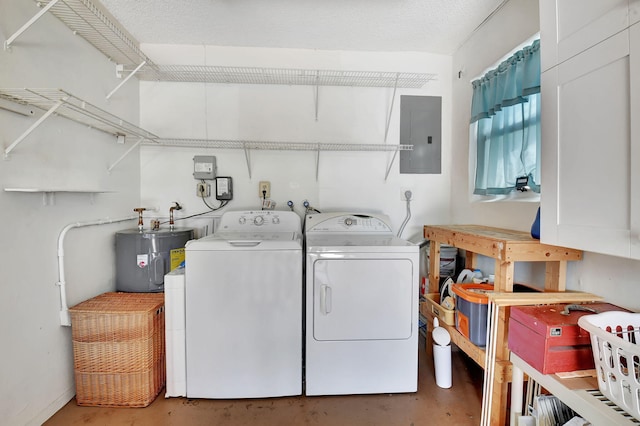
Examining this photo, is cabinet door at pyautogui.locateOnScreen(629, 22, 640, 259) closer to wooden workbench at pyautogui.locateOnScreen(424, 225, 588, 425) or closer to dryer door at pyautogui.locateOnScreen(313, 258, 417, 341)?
wooden workbench at pyautogui.locateOnScreen(424, 225, 588, 425)

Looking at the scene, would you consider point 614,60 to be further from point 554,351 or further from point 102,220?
point 102,220

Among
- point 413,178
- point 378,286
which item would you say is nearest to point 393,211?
point 413,178

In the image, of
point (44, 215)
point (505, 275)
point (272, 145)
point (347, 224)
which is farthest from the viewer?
point (272, 145)

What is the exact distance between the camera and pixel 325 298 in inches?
65.5

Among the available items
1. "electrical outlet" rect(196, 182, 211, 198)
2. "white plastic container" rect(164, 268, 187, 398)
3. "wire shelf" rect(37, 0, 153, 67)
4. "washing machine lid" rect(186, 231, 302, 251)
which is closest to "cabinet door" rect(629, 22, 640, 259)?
"washing machine lid" rect(186, 231, 302, 251)

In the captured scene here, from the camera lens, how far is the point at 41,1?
A: 1467 millimetres

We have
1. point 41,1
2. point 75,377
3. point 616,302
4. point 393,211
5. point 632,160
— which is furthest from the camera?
point 393,211

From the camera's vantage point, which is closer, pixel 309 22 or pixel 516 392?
pixel 516 392

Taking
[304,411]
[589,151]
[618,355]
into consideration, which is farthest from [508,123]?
[304,411]

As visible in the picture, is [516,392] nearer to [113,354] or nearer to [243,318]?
[243,318]

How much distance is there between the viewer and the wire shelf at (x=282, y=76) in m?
2.27

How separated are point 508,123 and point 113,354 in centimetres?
291

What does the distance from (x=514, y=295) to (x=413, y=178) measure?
1437 mm

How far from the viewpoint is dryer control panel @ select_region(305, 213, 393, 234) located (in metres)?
2.13
